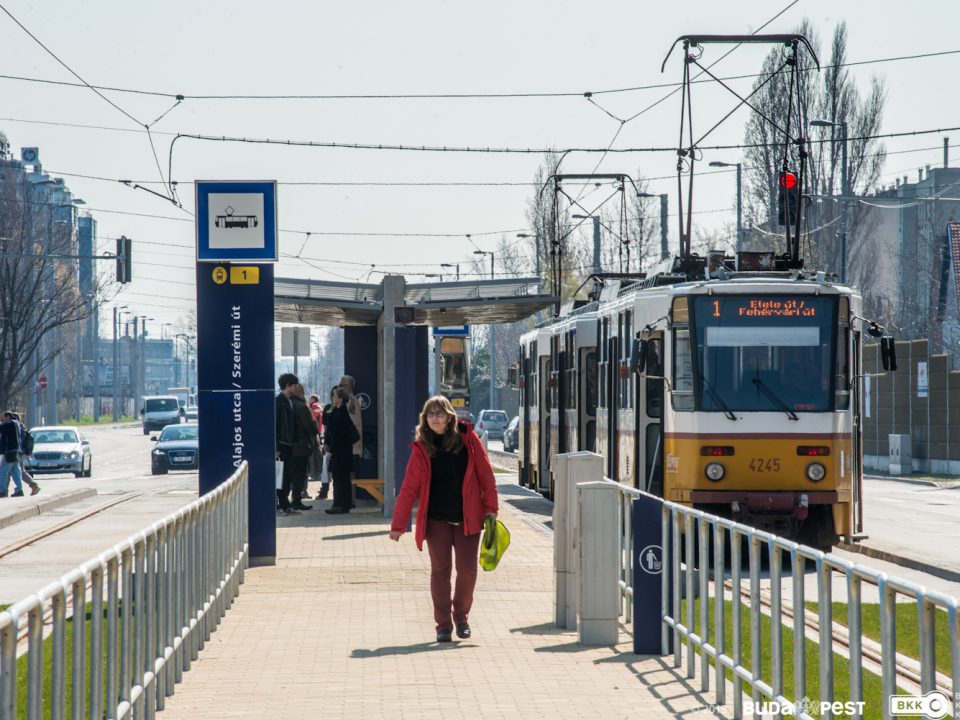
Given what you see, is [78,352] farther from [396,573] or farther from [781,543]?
[781,543]

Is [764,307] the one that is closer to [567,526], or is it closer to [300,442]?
[567,526]

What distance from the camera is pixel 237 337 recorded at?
1526cm

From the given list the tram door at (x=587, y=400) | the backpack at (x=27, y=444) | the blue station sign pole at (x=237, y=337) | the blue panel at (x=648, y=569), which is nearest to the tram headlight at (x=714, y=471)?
the blue station sign pole at (x=237, y=337)

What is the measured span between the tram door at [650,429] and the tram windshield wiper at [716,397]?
65cm

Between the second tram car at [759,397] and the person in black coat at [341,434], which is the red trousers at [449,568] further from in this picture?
the person in black coat at [341,434]

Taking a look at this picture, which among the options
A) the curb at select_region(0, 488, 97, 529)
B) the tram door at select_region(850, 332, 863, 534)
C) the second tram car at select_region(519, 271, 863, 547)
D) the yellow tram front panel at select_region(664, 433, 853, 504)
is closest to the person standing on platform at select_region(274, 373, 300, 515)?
the curb at select_region(0, 488, 97, 529)

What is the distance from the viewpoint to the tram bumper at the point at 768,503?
16.5 m

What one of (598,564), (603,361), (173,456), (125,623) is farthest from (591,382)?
(173,456)

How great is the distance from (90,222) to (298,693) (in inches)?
5252

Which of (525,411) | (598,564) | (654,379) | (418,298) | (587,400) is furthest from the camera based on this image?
(525,411)

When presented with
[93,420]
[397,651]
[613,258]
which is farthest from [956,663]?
[93,420]

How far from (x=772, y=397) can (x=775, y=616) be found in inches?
381

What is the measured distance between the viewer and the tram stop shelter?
20.4 meters

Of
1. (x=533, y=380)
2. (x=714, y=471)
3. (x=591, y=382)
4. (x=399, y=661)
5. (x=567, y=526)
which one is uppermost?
(x=533, y=380)
